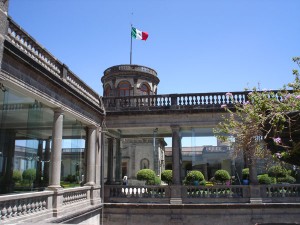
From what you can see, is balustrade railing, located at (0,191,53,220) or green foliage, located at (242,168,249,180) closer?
balustrade railing, located at (0,191,53,220)

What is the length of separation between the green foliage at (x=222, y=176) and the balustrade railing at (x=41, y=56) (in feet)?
26.4

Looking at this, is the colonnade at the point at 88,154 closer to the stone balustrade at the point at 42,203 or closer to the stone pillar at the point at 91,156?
the stone pillar at the point at 91,156

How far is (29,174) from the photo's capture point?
10008 millimetres

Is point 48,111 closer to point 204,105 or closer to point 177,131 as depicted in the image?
point 177,131

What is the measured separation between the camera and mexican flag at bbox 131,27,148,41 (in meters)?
25.0

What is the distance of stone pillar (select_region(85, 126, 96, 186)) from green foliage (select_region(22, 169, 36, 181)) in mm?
3535

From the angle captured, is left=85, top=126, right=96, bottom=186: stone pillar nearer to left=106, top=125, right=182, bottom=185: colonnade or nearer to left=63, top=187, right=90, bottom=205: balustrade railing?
left=63, top=187, right=90, bottom=205: balustrade railing

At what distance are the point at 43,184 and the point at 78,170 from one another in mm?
2727

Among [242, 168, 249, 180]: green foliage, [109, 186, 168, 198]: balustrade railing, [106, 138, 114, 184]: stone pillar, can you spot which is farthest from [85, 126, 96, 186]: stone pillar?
[242, 168, 249, 180]: green foliage

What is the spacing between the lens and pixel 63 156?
1229 cm

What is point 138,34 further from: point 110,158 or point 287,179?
point 287,179

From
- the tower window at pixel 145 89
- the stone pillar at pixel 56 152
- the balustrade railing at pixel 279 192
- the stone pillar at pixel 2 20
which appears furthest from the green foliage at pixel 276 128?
the tower window at pixel 145 89

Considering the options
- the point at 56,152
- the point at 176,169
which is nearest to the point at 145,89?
the point at 176,169

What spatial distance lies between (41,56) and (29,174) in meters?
3.89
